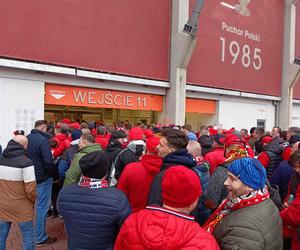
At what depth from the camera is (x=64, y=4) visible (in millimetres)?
11180

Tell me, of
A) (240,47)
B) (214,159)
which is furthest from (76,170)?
(240,47)

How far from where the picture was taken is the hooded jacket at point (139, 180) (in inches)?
134

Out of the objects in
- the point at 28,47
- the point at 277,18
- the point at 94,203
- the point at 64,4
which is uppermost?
the point at 277,18

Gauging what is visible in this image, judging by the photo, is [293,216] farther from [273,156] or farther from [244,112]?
Result: [244,112]

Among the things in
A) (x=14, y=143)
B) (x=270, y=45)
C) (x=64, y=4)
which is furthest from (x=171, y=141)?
(x=270, y=45)

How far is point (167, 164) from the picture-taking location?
2.99 metres

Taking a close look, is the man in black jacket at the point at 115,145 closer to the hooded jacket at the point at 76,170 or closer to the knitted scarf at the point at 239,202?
the hooded jacket at the point at 76,170

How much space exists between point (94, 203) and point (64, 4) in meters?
9.99

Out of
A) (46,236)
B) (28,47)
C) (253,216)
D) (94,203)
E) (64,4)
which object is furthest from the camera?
(64,4)

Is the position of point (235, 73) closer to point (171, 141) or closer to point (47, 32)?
point (47, 32)

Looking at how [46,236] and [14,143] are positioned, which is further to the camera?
[46,236]

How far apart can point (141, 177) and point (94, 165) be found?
0.86 m

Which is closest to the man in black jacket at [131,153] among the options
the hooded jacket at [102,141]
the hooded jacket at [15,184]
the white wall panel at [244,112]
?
the hooded jacket at [102,141]

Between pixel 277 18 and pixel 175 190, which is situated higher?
pixel 277 18
